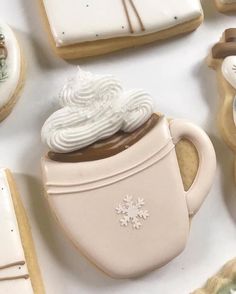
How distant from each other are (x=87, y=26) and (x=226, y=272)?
0.56 meters

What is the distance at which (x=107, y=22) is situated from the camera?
1.44 metres

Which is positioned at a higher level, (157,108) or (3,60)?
(3,60)

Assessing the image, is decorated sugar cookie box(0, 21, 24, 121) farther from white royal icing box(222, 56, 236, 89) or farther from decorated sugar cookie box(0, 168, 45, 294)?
white royal icing box(222, 56, 236, 89)

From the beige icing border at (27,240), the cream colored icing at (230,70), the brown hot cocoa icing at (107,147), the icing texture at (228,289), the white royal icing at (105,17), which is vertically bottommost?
the icing texture at (228,289)

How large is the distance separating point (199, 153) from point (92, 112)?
0.23 m

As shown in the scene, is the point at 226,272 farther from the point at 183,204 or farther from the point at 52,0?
the point at 52,0

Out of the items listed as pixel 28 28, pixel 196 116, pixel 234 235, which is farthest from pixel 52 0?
pixel 234 235

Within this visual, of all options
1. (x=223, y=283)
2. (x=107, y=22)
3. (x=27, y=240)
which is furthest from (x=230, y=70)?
(x=27, y=240)

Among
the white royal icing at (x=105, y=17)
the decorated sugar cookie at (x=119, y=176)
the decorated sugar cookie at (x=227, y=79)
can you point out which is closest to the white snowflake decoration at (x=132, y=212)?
the decorated sugar cookie at (x=119, y=176)

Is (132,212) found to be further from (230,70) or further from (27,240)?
(230,70)

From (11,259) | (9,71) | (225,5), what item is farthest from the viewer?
(225,5)

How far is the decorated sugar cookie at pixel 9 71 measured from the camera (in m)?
1.37

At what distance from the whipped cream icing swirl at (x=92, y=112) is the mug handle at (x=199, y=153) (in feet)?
0.21

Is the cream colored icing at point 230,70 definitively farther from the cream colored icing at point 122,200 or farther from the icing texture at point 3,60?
the icing texture at point 3,60
